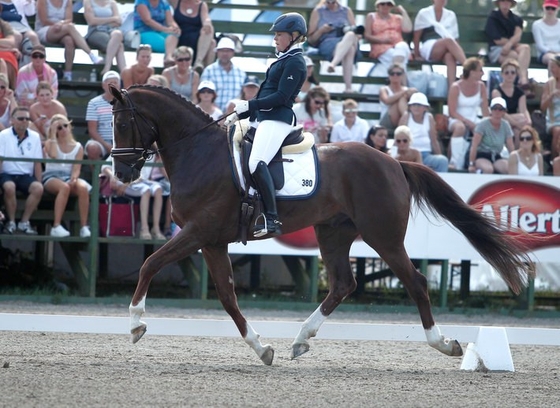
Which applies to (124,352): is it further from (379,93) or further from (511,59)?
(511,59)

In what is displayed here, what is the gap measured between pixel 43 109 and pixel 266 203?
17.8ft

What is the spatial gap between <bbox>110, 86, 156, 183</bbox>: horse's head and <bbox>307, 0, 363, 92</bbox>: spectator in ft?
24.6

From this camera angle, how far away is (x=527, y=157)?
12500 millimetres

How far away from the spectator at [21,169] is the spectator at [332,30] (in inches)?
200

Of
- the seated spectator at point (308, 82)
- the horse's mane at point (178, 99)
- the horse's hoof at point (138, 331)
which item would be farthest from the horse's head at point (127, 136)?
the seated spectator at point (308, 82)

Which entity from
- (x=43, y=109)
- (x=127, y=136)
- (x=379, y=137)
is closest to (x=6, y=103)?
(x=43, y=109)

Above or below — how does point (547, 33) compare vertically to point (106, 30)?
above

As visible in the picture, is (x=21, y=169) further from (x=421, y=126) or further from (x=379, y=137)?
(x=421, y=126)

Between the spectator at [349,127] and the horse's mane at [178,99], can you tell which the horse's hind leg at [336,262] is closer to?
the horse's mane at [178,99]

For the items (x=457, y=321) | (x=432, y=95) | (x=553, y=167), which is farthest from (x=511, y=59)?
(x=457, y=321)

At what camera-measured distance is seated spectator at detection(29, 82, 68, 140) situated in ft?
39.4

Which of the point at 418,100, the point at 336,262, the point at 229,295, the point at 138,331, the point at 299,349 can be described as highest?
the point at 418,100

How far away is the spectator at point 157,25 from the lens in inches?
550

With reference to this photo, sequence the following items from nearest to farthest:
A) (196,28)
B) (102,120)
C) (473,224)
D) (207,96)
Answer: (473,224) < (207,96) < (102,120) < (196,28)
